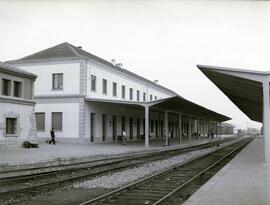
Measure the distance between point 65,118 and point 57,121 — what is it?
0.87 metres

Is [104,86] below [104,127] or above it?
above

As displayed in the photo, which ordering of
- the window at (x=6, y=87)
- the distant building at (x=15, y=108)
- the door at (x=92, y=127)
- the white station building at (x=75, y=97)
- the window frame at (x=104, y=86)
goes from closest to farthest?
the distant building at (x=15, y=108) < the window at (x=6, y=87) < the white station building at (x=75, y=97) < the door at (x=92, y=127) < the window frame at (x=104, y=86)

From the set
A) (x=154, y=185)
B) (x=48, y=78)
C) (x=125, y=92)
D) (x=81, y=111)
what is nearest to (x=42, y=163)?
(x=154, y=185)

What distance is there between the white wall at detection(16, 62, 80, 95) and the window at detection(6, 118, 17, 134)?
8920mm

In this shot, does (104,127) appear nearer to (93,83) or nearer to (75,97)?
(93,83)

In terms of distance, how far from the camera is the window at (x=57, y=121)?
34281 mm

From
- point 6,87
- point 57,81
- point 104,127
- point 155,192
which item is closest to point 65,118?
point 57,81

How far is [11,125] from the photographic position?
84.1ft

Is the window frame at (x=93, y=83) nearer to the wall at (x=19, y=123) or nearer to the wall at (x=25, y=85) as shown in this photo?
the wall at (x=25, y=85)

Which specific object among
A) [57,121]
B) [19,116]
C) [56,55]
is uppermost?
[56,55]

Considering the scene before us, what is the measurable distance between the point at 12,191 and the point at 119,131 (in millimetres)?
31187

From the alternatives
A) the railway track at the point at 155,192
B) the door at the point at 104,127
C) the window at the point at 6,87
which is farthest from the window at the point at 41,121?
the railway track at the point at 155,192

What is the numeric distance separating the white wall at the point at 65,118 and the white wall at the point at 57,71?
110 cm

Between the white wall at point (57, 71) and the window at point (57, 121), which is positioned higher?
the white wall at point (57, 71)
